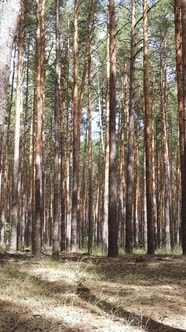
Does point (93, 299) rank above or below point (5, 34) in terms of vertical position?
below

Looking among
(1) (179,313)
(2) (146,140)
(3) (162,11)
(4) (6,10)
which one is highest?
(3) (162,11)

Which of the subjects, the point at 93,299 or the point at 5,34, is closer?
the point at 5,34

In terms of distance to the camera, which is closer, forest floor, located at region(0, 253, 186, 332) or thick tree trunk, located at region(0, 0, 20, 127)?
thick tree trunk, located at region(0, 0, 20, 127)

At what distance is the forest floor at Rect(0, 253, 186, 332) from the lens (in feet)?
14.6

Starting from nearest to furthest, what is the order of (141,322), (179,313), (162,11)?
(141,322) → (179,313) → (162,11)

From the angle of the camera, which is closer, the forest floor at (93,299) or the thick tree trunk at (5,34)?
the thick tree trunk at (5,34)

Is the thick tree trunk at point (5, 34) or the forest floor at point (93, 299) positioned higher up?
the thick tree trunk at point (5, 34)

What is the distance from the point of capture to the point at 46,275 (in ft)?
24.4

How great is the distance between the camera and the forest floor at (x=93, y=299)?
444 centimetres

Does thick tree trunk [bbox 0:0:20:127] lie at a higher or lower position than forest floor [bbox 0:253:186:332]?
higher

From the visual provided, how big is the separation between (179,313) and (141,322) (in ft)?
2.70

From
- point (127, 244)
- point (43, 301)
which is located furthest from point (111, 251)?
point (43, 301)

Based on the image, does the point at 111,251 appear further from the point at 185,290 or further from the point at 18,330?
the point at 18,330

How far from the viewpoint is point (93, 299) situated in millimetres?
5625
